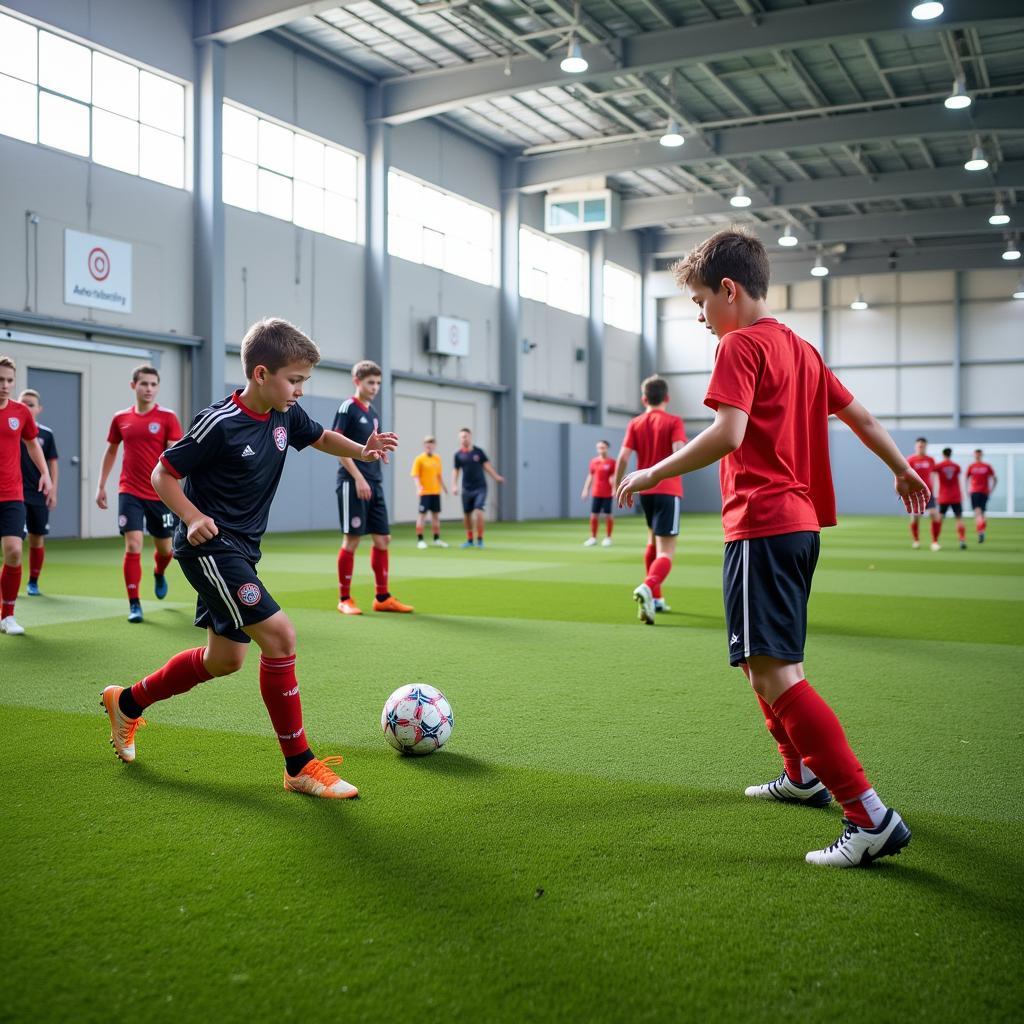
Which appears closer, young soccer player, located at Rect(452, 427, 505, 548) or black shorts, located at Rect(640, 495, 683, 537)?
Result: black shorts, located at Rect(640, 495, 683, 537)

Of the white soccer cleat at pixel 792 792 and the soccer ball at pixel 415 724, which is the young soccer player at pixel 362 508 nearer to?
the soccer ball at pixel 415 724

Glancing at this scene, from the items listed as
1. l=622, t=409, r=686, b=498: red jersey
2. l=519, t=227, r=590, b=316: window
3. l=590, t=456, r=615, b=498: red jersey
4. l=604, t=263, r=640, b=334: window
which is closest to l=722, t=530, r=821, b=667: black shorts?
l=622, t=409, r=686, b=498: red jersey

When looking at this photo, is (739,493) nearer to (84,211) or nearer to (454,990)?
(454,990)

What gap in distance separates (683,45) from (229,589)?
64.1ft

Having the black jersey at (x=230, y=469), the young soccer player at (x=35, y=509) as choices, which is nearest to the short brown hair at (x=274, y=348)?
the black jersey at (x=230, y=469)

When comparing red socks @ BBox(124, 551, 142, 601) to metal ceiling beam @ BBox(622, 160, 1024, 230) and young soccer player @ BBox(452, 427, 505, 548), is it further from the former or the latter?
metal ceiling beam @ BBox(622, 160, 1024, 230)

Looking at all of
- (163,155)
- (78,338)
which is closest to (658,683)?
(78,338)

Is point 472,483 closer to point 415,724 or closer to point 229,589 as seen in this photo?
point 415,724

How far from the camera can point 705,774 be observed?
14.0ft

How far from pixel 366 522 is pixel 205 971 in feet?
22.4

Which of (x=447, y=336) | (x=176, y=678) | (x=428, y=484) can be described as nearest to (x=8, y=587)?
(x=176, y=678)

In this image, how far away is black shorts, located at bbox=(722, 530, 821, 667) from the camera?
128 inches

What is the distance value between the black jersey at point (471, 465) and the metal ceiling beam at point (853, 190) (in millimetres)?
15686

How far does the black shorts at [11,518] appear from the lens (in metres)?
7.83
